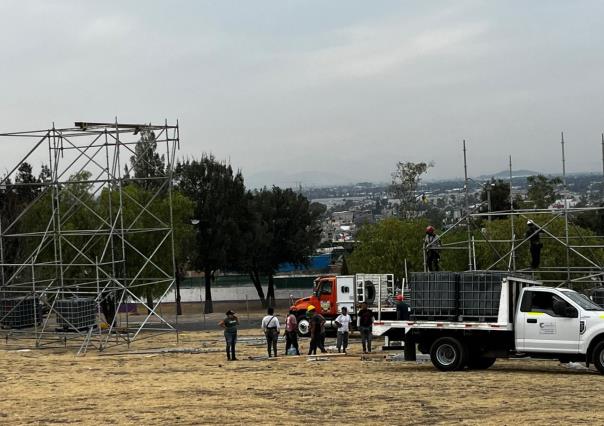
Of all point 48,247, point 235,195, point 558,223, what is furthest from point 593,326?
point 235,195

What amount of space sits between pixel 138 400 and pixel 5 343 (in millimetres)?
18704

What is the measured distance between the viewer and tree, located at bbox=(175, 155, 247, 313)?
70062 mm

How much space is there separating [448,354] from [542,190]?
66.5 meters

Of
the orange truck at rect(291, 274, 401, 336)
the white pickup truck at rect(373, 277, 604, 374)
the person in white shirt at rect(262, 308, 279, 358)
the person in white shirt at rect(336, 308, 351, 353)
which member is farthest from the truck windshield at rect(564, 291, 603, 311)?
the orange truck at rect(291, 274, 401, 336)

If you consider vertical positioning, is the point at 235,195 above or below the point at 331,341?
above

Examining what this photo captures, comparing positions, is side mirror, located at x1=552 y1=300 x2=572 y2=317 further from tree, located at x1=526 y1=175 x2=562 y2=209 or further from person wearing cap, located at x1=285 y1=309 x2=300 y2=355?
tree, located at x1=526 y1=175 x2=562 y2=209

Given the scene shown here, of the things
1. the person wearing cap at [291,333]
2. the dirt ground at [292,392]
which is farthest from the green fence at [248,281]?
the dirt ground at [292,392]

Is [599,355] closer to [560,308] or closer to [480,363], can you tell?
[560,308]

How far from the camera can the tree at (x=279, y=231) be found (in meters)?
72.4

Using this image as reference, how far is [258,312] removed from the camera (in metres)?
66.6

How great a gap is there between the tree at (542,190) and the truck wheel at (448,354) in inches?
2371

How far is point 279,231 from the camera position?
74.8 meters

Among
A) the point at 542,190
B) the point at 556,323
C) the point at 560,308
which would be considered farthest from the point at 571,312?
the point at 542,190

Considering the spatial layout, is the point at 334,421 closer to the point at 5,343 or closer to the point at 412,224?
the point at 5,343
